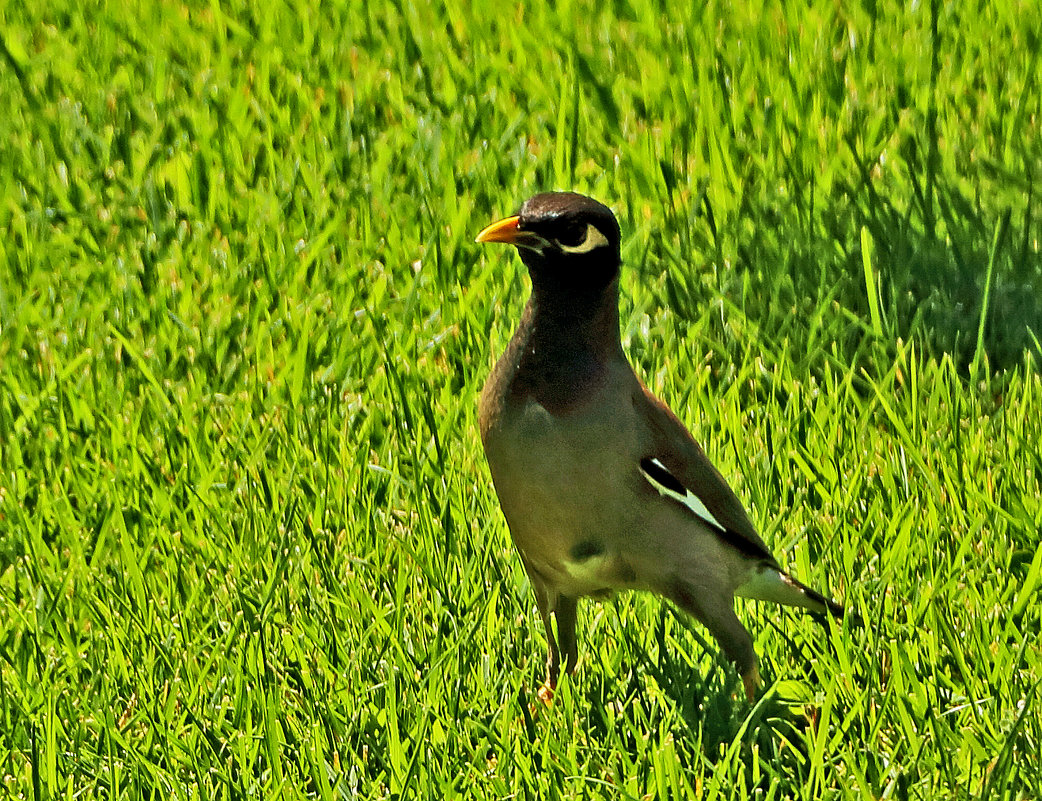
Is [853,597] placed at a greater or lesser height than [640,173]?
lesser

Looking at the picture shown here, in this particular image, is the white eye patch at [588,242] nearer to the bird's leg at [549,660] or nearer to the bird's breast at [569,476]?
the bird's breast at [569,476]

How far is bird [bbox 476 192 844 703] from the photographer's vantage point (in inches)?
140

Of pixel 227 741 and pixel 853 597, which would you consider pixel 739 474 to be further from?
pixel 227 741

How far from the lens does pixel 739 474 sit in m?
4.65

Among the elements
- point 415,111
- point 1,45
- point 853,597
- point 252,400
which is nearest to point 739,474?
point 853,597

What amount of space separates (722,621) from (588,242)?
966 millimetres

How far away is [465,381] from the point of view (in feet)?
16.8

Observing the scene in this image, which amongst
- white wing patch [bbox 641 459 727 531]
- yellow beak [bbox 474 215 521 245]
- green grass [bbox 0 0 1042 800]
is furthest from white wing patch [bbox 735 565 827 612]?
yellow beak [bbox 474 215 521 245]

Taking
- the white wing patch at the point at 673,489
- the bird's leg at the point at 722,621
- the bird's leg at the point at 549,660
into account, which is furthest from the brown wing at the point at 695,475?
the bird's leg at the point at 549,660

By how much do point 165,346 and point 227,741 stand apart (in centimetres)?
191

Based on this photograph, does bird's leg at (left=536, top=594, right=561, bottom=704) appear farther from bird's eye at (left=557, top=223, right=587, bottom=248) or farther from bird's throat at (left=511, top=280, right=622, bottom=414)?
bird's eye at (left=557, top=223, right=587, bottom=248)

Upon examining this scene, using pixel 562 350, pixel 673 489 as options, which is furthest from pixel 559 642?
pixel 562 350

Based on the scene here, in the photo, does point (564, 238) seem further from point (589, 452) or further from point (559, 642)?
point (559, 642)

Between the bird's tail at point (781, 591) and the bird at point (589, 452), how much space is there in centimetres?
15
